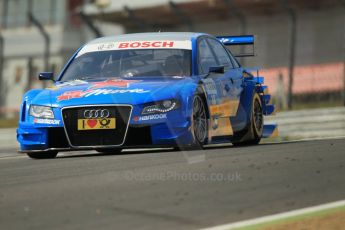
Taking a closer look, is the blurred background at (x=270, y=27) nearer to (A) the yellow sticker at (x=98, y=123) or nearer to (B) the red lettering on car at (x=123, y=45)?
(B) the red lettering on car at (x=123, y=45)

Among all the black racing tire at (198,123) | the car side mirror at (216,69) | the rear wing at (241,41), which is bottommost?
the black racing tire at (198,123)

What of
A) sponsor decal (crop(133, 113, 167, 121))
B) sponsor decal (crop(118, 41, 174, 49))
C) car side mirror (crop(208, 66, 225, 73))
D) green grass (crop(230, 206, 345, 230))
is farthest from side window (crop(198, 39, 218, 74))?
green grass (crop(230, 206, 345, 230))

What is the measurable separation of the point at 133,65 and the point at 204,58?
90 cm

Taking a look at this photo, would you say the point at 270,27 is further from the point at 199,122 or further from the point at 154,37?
the point at 199,122

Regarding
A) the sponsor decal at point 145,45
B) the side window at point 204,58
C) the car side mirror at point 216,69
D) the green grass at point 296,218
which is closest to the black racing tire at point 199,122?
the car side mirror at point 216,69

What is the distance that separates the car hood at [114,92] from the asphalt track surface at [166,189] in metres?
0.71

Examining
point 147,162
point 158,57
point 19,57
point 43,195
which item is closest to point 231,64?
point 158,57

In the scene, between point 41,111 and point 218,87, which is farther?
point 218,87

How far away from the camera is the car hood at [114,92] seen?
958 cm

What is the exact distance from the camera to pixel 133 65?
10695mm

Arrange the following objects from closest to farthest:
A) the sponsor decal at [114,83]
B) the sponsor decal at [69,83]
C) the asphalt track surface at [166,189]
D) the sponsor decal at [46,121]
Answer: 1. the asphalt track surface at [166,189]
2. the sponsor decal at [46,121]
3. the sponsor decal at [114,83]
4. the sponsor decal at [69,83]

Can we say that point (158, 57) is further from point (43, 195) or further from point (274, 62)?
point (274, 62)

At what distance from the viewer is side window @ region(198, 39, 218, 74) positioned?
10820 mm

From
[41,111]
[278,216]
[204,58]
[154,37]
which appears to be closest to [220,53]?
[204,58]
